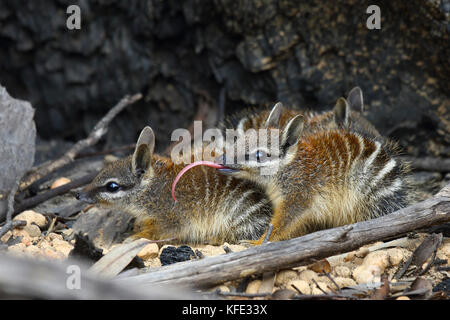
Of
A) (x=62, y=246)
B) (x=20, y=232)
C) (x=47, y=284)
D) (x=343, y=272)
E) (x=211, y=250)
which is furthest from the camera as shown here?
(x=20, y=232)

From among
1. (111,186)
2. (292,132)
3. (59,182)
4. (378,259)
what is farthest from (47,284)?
(59,182)

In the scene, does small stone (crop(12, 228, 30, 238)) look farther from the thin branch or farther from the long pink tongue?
the long pink tongue

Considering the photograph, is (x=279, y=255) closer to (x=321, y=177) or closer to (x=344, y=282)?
(x=344, y=282)

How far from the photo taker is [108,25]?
6.58m

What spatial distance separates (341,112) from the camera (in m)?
5.27

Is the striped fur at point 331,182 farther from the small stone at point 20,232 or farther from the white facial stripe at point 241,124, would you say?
the small stone at point 20,232

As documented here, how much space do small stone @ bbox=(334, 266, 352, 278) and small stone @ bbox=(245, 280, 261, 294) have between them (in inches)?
24.0

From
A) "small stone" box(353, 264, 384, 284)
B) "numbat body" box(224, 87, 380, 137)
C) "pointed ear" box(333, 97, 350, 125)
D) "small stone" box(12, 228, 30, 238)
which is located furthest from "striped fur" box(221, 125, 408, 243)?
"small stone" box(12, 228, 30, 238)

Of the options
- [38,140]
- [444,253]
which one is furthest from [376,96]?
[38,140]

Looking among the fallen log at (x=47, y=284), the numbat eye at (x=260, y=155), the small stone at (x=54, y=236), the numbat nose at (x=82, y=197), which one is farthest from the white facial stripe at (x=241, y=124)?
the fallen log at (x=47, y=284)

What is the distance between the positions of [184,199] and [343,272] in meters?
1.62
